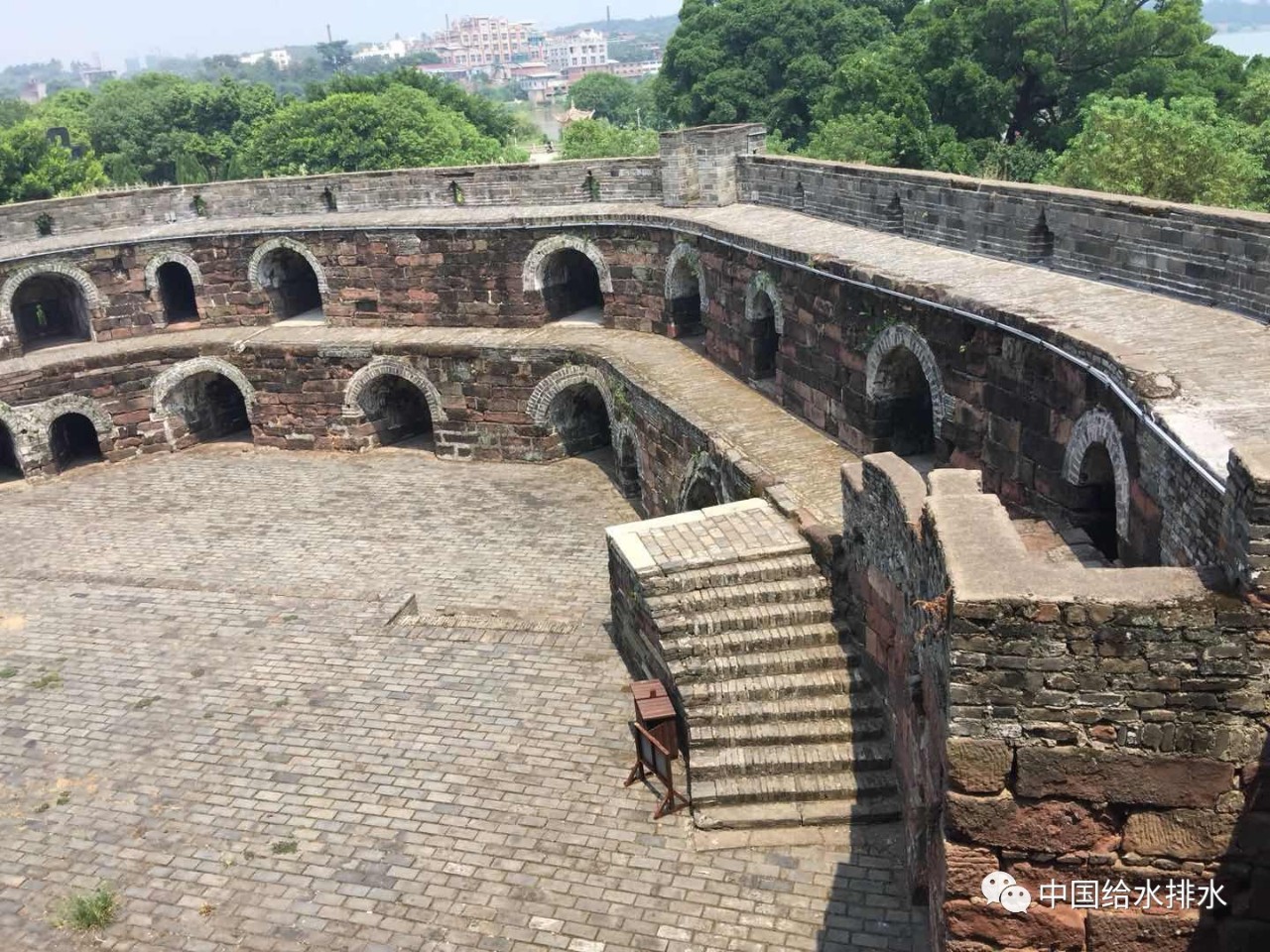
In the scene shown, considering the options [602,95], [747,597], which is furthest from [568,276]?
[602,95]

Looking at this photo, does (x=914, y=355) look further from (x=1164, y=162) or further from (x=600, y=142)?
(x=600, y=142)

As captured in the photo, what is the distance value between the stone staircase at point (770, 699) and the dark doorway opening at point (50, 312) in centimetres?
1432

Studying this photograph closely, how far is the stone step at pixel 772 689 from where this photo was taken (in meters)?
8.16

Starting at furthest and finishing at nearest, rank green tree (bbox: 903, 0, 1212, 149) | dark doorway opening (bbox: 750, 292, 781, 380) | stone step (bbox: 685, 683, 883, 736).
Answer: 1. green tree (bbox: 903, 0, 1212, 149)
2. dark doorway opening (bbox: 750, 292, 781, 380)
3. stone step (bbox: 685, 683, 883, 736)

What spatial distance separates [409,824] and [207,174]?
4672 centimetres

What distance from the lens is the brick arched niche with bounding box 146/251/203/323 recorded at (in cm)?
1819

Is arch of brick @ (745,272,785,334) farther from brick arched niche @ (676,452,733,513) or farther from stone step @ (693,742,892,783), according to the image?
stone step @ (693,742,892,783)

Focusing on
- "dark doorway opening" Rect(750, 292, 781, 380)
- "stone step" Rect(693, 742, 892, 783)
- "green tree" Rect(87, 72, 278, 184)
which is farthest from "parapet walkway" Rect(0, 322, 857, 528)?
"green tree" Rect(87, 72, 278, 184)

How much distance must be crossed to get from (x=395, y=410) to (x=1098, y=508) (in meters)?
12.5

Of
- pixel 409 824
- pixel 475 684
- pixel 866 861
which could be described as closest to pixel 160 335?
pixel 475 684

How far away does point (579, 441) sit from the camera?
16.2 m

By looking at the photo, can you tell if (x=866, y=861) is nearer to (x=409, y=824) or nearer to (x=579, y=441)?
(x=409, y=824)

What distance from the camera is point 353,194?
59.5 feet

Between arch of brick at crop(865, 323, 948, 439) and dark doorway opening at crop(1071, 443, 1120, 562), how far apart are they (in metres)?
1.79
